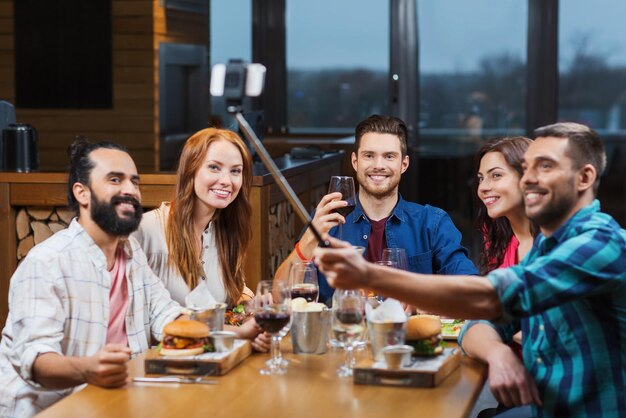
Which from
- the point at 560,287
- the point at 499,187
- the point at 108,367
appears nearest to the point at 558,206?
the point at 560,287

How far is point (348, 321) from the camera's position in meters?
2.76

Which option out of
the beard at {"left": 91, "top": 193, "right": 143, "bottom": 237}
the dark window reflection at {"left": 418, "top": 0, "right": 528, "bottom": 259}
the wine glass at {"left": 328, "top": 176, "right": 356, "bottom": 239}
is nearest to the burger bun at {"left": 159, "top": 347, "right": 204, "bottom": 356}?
the beard at {"left": 91, "top": 193, "right": 143, "bottom": 237}

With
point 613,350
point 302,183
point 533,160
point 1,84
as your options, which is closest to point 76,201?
point 533,160

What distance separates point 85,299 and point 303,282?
641mm

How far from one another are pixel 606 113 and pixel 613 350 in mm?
6682

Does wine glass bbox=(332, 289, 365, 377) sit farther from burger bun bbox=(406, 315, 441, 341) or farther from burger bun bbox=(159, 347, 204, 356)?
burger bun bbox=(159, 347, 204, 356)

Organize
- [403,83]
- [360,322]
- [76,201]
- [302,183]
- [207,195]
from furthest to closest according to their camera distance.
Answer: [403,83] → [302,183] → [207,195] → [76,201] → [360,322]

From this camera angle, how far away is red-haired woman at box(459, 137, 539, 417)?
111 inches

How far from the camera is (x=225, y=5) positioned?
30.5 feet

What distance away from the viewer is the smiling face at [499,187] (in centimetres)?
352

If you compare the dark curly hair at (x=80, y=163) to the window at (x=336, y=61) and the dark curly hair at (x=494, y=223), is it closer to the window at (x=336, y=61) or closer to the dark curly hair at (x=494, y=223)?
the dark curly hair at (x=494, y=223)

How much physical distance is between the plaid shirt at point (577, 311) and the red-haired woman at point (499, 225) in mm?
111

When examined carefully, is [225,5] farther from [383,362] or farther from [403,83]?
[383,362]

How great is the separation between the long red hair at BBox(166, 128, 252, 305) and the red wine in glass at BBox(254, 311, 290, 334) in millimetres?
957
